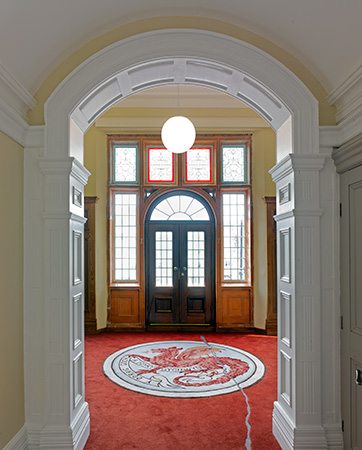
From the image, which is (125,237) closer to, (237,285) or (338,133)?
(237,285)

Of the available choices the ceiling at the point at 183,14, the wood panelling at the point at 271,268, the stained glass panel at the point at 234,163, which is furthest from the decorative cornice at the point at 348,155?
the stained glass panel at the point at 234,163

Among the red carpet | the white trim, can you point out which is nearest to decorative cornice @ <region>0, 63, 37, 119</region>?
the red carpet

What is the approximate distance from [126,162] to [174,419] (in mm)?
Result: 5037

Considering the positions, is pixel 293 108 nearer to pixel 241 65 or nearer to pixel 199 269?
pixel 241 65

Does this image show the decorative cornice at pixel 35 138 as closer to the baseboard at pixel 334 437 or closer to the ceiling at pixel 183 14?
the ceiling at pixel 183 14

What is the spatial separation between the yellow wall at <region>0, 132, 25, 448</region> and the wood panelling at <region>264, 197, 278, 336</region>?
16.7 ft

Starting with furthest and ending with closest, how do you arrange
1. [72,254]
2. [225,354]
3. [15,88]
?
[225,354], [72,254], [15,88]

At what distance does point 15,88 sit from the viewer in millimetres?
2785

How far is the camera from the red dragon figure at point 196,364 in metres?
4.92

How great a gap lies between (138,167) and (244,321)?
363cm

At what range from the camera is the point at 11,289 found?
9.39 ft

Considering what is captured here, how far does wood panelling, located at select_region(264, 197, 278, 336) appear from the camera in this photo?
716 centimetres

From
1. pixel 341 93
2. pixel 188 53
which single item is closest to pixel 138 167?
pixel 188 53

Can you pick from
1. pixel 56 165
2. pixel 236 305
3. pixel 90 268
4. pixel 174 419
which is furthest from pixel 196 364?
pixel 56 165
